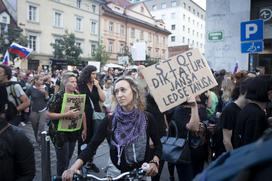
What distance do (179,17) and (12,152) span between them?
75.9 m

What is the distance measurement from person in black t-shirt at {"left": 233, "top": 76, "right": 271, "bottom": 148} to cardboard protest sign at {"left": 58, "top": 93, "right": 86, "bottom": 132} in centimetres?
271

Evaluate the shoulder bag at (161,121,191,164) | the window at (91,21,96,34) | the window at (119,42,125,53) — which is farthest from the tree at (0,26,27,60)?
the shoulder bag at (161,121,191,164)

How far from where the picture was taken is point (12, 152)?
207cm

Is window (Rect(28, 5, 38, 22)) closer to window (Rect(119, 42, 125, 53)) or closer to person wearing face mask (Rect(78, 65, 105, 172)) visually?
window (Rect(119, 42, 125, 53))

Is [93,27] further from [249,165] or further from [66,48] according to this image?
[249,165]

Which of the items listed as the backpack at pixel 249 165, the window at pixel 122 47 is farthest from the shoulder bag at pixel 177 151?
the window at pixel 122 47

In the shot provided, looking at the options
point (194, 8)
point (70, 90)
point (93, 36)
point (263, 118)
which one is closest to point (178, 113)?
point (263, 118)

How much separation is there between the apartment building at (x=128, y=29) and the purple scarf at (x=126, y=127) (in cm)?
4301

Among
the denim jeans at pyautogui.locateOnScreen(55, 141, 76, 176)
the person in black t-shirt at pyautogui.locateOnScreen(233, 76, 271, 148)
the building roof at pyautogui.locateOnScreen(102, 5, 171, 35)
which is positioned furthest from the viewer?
the building roof at pyautogui.locateOnScreen(102, 5, 171, 35)

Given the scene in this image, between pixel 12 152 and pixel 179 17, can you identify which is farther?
pixel 179 17

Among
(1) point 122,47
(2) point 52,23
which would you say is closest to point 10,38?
(2) point 52,23

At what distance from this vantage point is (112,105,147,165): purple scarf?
2674 millimetres

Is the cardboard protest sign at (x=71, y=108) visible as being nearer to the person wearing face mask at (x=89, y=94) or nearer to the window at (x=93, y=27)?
the person wearing face mask at (x=89, y=94)

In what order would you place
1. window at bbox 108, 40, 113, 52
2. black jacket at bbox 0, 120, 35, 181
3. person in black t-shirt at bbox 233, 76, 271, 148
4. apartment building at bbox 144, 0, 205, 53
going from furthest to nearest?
1. apartment building at bbox 144, 0, 205, 53
2. window at bbox 108, 40, 113, 52
3. person in black t-shirt at bbox 233, 76, 271, 148
4. black jacket at bbox 0, 120, 35, 181
